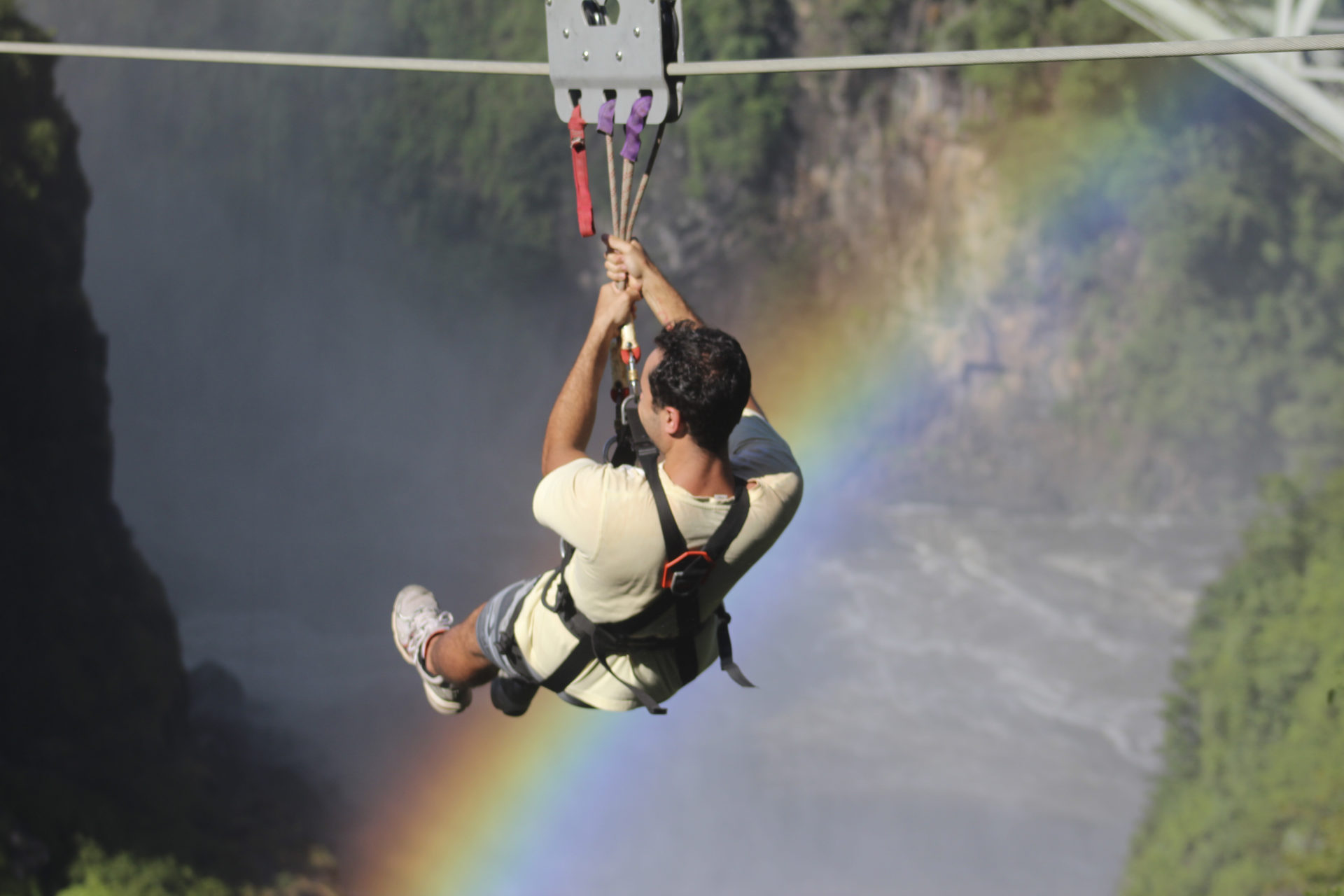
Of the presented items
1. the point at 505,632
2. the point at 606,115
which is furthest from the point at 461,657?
the point at 606,115

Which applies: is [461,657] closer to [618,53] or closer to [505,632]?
[505,632]

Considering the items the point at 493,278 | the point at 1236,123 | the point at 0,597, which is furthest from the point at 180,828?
the point at 1236,123

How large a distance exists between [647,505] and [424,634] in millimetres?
1435

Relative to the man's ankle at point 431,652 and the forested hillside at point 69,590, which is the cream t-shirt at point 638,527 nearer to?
the man's ankle at point 431,652

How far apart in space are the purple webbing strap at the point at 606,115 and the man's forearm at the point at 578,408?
1.39 ft

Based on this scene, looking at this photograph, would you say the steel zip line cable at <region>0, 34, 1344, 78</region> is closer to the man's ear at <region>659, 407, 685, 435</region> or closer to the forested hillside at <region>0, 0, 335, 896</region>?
the man's ear at <region>659, 407, 685, 435</region>

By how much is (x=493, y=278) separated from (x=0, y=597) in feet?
40.8

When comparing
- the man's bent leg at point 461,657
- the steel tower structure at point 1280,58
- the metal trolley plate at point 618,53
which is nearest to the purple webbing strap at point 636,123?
the metal trolley plate at point 618,53

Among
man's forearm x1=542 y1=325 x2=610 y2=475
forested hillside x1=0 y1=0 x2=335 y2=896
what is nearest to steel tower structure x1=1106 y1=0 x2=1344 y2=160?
man's forearm x1=542 y1=325 x2=610 y2=475

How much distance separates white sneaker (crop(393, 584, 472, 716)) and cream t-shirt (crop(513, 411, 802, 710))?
2.38 ft

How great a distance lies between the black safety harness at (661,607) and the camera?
225 cm

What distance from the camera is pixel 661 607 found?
2438 mm

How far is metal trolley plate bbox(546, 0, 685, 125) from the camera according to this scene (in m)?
2.33

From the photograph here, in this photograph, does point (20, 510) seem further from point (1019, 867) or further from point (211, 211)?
point (1019, 867)
